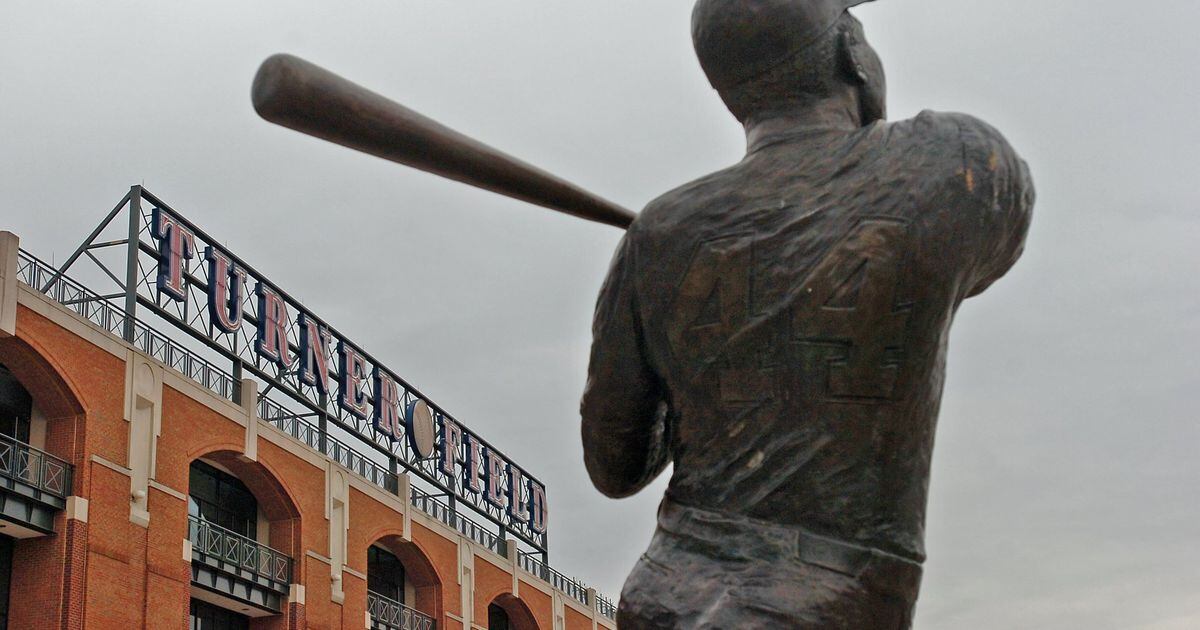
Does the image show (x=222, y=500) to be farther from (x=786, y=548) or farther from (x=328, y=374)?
(x=786, y=548)

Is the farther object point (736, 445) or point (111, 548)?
point (111, 548)

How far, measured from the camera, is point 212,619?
2675 centimetres

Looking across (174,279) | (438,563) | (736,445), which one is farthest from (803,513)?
(438,563)

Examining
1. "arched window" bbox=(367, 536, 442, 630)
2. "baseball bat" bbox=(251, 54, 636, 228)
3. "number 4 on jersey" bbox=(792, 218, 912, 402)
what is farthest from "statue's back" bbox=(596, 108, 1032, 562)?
"arched window" bbox=(367, 536, 442, 630)

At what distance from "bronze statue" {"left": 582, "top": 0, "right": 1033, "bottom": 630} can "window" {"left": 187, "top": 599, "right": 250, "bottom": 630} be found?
24.8m

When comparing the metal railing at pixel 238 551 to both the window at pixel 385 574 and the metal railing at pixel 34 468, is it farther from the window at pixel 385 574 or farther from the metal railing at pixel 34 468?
the window at pixel 385 574

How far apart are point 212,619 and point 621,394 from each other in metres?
25.7

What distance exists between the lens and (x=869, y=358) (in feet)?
7.84

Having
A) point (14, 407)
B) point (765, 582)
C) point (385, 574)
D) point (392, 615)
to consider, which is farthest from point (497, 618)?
point (765, 582)

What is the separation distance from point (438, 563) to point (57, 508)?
44.1ft

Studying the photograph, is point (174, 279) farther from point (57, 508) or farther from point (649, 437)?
point (649, 437)

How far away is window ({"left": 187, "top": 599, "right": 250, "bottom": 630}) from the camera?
86.1ft

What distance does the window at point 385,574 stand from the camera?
3341 cm

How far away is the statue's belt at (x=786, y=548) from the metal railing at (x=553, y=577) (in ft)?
123
